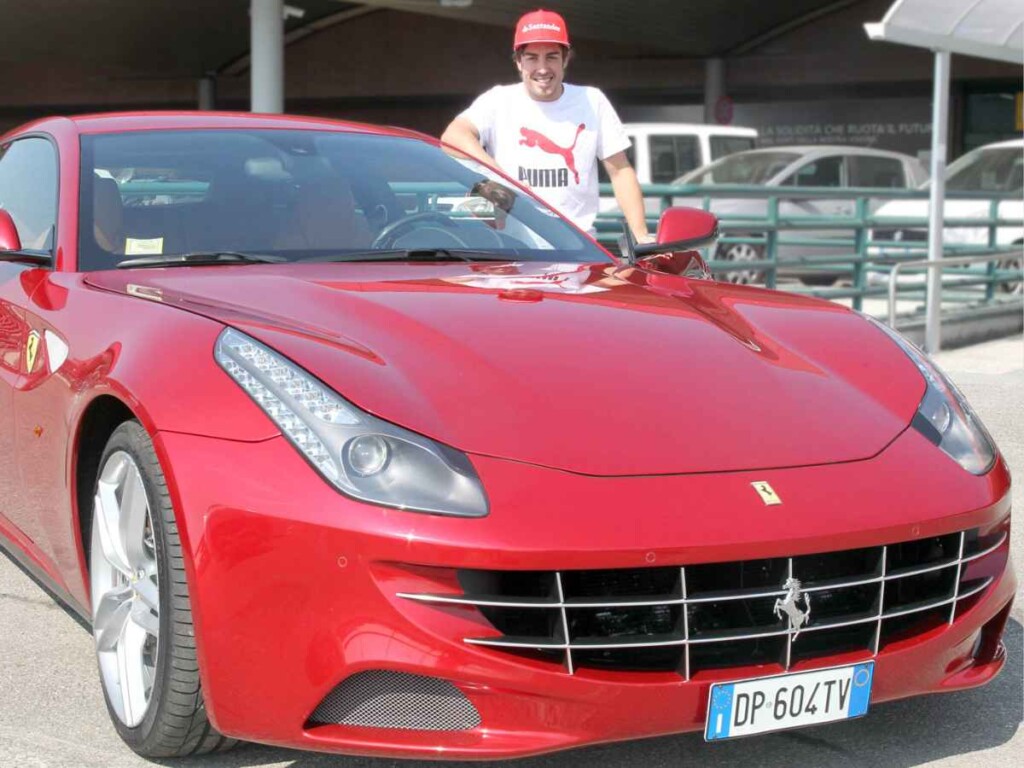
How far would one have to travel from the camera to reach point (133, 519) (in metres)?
3.02

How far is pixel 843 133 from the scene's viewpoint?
102 feet

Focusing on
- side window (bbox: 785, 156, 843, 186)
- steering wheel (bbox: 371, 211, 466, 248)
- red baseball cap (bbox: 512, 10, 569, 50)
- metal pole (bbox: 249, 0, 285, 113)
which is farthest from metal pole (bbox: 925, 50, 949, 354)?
metal pole (bbox: 249, 0, 285, 113)

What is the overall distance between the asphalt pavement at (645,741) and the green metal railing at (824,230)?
6993mm

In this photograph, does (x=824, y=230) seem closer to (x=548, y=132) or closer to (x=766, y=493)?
(x=548, y=132)

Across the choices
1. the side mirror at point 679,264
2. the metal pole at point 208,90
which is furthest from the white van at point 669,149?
the metal pole at point 208,90

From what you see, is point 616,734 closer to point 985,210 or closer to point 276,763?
point 276,763

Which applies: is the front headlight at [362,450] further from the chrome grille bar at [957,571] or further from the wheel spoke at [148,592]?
the chrome grille bar at [957,571]

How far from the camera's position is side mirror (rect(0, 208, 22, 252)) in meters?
3.80

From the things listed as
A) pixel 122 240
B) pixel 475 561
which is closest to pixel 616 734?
pixel 475 561

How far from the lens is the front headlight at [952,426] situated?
Answer: 305cm

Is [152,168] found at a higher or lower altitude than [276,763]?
higher

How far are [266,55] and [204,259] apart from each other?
59.6ft

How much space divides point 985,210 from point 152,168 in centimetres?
1182

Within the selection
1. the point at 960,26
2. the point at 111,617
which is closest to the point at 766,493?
the point at 111,617
